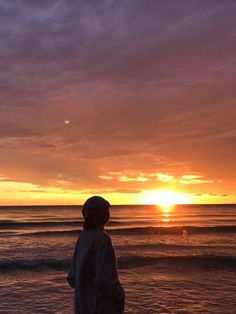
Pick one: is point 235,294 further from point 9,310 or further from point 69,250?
point 69,250

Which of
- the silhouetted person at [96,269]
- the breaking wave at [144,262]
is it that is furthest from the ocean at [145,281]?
the silhouetted person at [96,269]

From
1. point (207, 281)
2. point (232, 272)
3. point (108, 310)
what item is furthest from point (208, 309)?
point (108, 310)

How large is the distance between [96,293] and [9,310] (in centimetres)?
752

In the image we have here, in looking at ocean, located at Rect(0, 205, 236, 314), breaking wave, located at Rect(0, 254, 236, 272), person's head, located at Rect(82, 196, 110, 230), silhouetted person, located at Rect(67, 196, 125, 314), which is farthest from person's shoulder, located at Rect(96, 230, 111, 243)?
breaking wave, located at Rect(0, 254, 236, 272)

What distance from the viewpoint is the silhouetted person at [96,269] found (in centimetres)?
338

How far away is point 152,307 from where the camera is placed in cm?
1034

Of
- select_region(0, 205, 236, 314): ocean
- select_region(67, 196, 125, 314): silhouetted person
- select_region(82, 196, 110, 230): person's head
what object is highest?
select_region(82, 196, 110, 230): person's head

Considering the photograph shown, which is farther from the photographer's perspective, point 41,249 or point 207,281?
point 41,249

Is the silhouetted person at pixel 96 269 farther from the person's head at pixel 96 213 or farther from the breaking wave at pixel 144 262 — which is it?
the breaking wave at pixel 144 262

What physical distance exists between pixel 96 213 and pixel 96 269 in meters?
0.51

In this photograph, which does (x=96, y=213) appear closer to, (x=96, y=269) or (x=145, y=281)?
(x=96, y=269)

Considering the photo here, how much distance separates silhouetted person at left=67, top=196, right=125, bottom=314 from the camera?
3377 mm

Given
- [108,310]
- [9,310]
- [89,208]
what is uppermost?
[89,208]

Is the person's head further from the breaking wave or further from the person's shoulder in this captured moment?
the breaking wave
